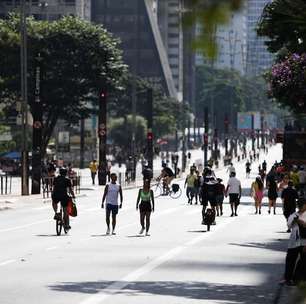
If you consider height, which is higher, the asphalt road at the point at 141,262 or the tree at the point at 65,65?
the tree at the point at 65,65

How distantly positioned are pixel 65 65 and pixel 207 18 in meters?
86.4

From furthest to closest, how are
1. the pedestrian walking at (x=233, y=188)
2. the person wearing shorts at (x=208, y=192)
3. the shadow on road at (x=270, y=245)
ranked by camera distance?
the pedestrian walking at (x=233, y=188), the person wearing shorts at (x=208, y=192), the shadow on road at (x=270, y=245)

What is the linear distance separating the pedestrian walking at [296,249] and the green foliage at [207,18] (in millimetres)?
11603

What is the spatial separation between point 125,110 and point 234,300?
165 metres

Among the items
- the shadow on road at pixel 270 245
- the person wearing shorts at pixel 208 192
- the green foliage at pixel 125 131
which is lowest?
the shadow on road at pixel 270 245

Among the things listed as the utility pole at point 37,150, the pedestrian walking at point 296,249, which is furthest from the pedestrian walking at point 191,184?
the pedestrian walking at point 296,249

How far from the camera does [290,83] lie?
4591cm

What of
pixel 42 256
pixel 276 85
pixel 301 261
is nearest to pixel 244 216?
pixel 276 85

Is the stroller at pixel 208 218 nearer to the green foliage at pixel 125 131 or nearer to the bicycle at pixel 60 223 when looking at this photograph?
the bicycle at pixel 60 223

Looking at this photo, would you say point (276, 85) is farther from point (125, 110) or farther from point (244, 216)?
point (125, 110)

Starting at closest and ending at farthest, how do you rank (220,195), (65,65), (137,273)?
(137,273) → (220,195) → (65,65)

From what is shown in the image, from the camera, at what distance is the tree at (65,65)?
90.4 metres

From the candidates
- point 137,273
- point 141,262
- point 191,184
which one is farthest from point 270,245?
point 191,184

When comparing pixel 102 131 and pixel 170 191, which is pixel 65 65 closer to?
pixel 102 131
